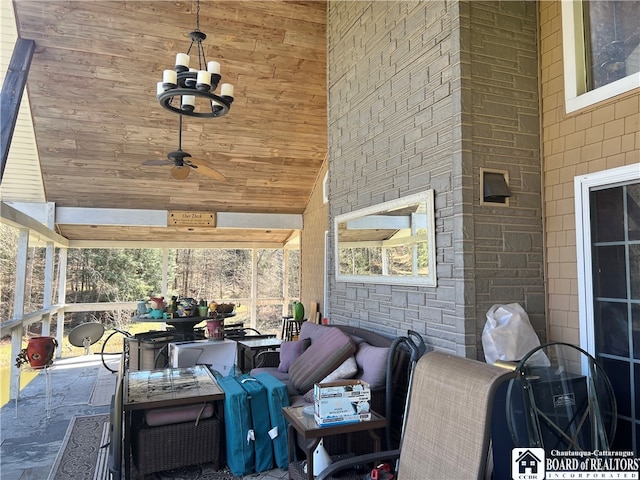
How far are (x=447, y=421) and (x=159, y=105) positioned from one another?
583 centimetres

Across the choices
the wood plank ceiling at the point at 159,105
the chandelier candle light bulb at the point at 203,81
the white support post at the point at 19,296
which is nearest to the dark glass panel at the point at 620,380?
the chandelier candle light bulb at the point at 203,81

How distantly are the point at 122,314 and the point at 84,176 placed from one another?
348cm

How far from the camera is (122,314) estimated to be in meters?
9.46

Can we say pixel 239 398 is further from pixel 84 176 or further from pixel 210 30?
pixel 84 176

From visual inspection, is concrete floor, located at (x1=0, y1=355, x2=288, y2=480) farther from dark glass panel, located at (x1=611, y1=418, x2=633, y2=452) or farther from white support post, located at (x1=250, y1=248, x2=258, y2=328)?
white support post, located at (x1=250, y1=248, x2=258, y2=328)

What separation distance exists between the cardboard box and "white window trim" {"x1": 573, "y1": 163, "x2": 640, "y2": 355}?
1440mm

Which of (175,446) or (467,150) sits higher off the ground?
(467,150)

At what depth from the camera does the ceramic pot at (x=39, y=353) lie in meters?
4.96

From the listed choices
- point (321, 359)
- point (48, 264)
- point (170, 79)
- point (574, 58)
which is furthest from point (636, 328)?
point (48, 264)

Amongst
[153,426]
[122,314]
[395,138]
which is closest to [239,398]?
[153,426]

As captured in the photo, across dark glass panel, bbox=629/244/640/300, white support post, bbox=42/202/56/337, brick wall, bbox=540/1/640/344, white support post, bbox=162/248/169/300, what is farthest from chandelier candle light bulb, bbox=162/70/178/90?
white support post, bbox=162/248/169/300

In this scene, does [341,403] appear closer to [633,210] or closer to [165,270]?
[633,210]

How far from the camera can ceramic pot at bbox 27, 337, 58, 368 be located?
496 centimetres

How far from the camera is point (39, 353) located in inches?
196
